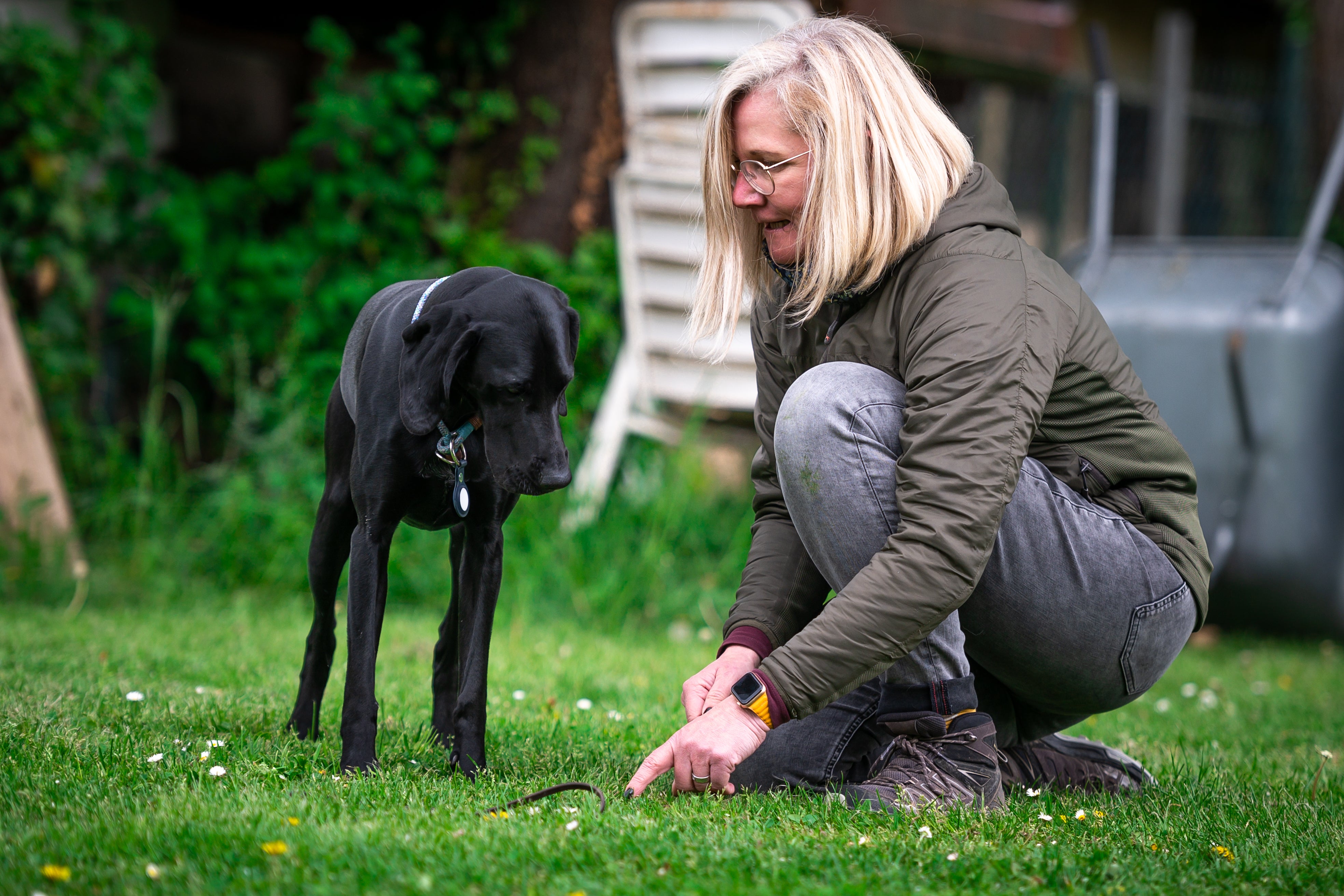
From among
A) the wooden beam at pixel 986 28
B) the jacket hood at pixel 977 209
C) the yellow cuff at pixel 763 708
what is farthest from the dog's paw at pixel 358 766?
the wooden beam at pixel 986 28

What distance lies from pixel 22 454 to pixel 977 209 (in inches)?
141

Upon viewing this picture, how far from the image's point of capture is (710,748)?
189 cm

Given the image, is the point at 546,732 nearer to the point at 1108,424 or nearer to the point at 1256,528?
the point at 1108,424

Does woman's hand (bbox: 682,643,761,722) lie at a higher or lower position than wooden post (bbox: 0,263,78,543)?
higher

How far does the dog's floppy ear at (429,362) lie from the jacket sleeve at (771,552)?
680mm

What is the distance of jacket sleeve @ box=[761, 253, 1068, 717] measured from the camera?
1895mm

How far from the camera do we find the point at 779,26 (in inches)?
177

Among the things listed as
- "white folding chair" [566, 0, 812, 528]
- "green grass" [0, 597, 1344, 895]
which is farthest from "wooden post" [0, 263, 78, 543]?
"white folding chair" [566, 0, 812, 528]

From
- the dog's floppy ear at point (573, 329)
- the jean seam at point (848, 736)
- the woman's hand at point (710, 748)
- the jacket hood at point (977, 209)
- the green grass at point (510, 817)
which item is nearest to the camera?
the green grass at point (510, 817)

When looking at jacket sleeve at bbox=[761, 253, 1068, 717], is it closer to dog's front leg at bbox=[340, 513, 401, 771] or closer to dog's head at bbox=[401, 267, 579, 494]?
dog's head at bbox=[401, 267, 579, 494]

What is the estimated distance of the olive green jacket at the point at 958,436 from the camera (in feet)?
6.23

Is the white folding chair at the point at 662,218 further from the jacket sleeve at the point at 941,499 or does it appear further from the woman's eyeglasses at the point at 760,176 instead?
the jacket sleeve at the point at 941,499

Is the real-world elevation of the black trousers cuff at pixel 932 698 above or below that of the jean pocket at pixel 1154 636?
below

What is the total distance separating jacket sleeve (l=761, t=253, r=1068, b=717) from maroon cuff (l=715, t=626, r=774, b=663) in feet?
0.90
